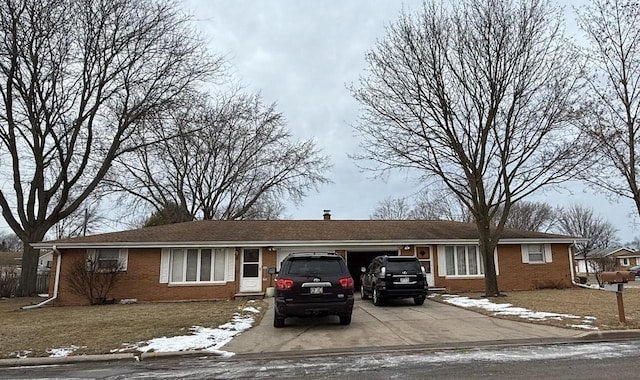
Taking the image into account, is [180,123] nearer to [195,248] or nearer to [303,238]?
[195,248]

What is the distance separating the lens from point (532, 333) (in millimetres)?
9375

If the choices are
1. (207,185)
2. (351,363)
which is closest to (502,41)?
(351,363)

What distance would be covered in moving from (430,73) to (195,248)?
12364mm

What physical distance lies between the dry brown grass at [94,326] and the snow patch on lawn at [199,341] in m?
0.31

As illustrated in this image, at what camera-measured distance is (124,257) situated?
61.3 ft

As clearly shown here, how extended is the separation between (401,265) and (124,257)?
11.8 m

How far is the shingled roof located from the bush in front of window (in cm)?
88

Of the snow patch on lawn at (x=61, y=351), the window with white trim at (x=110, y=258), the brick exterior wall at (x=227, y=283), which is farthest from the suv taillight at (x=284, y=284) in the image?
the window with white trim at (x=110, y=258)

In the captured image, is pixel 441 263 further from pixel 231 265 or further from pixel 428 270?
pixel 231 265

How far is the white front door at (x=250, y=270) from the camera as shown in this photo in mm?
19219

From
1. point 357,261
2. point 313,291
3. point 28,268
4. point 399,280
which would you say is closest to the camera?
point 313,291

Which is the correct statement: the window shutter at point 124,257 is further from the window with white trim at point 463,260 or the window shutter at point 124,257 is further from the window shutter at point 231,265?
the window with white trim at point 463,260

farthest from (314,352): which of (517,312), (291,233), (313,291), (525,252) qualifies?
(525,252)

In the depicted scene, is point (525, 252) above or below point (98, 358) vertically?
above
